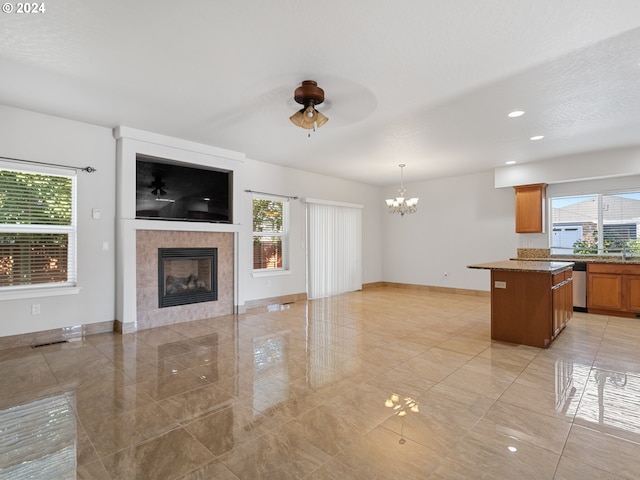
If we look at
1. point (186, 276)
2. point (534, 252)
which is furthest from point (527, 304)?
point (186, 276)

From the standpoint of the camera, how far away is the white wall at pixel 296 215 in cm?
611

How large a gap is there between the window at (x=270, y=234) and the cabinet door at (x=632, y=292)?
5.92 meters

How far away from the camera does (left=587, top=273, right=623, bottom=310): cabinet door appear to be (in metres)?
5.37

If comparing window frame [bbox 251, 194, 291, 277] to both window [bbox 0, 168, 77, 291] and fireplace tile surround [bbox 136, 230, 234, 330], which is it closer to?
fireplace tile surround [bbox 136, 230, 234, 330]

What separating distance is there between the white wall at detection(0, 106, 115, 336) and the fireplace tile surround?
373 mm

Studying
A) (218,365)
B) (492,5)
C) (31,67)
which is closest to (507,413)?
(218,365)

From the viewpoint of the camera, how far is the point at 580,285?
5.70m

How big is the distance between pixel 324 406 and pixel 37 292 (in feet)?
12.6

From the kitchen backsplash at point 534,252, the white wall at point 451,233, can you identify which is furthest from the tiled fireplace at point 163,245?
the kitchen backsplash at point 534,252

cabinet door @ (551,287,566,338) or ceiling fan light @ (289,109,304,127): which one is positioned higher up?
ceiling fan light @ (289,109,304,127)

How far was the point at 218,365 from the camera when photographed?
3.29 metres

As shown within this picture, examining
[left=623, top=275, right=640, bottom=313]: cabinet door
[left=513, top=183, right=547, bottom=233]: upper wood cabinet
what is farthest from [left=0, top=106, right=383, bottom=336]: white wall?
[left=623, top=275, right=640, bottom=313]: cabinet door

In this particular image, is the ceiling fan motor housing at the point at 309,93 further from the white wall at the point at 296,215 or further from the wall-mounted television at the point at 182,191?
the white wall at the point at 296,215

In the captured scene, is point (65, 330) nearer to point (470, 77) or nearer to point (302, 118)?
point (302, 118)
